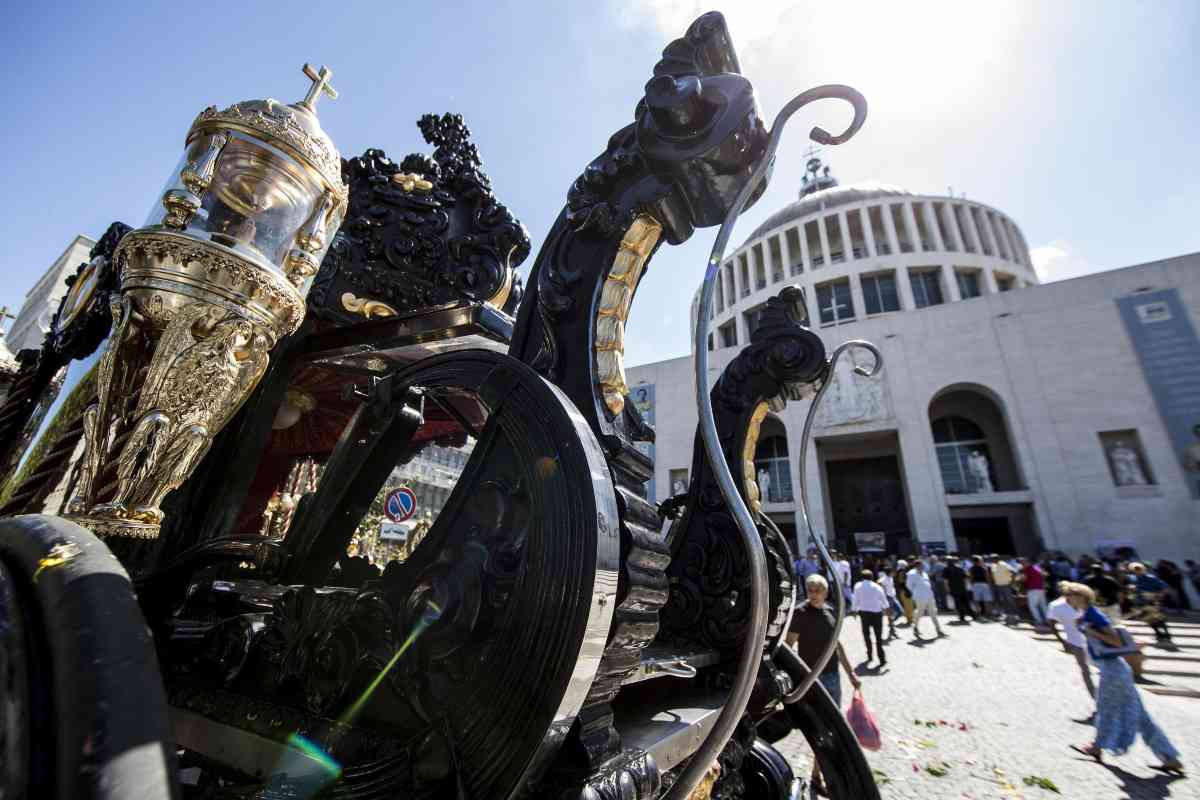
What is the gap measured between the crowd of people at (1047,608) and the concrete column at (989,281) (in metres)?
18.8

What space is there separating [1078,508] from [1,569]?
1135 inches

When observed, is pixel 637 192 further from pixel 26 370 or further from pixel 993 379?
pixel 993 379

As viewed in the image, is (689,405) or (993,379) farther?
(689,405)

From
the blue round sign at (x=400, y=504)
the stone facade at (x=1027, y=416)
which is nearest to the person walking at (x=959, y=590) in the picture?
the stone facade at (x=1027, y=416)

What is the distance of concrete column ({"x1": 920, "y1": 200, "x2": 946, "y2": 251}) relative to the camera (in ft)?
108

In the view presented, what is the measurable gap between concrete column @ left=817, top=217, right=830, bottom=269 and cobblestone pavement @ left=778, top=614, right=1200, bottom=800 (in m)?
28.8

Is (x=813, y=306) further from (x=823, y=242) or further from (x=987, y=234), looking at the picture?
(x=987, y=234)

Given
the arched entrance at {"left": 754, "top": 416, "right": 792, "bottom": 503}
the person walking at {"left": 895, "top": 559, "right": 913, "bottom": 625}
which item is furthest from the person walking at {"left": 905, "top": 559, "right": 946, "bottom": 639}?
the arched entrance at {"left": 754, "top": 416, "right": 792, "bottom": 503}

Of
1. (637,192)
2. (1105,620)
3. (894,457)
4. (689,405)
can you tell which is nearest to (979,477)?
(894,457)

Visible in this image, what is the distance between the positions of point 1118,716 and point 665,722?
20.1 ft

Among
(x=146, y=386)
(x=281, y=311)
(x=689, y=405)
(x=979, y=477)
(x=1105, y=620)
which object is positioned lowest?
(x=1105, y=620)

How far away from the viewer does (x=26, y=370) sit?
10.8 ft

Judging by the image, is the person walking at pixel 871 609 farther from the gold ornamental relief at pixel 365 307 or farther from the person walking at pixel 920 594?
the gold ornamental relief at pixel 365 307

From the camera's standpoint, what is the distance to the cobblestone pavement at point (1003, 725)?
4.00m
